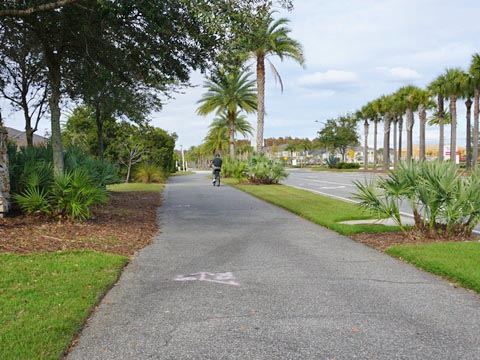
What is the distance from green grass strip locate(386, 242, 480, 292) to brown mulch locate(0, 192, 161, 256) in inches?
179

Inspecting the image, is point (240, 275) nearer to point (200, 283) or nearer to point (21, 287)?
point (200, 283)

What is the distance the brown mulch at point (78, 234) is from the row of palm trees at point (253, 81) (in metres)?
4.47

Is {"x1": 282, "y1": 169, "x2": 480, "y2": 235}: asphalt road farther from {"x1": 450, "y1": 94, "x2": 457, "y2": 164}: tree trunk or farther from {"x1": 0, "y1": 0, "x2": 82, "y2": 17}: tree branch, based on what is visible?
{"x1": 450, "y1": 94, "x2": 457, "y2": 164}: tree trunk

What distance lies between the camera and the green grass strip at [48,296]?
362 centimetres

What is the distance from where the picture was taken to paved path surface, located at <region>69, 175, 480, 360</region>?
11.9 feet

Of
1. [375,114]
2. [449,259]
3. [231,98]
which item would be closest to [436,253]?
[449,259]

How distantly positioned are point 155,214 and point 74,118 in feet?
55.2

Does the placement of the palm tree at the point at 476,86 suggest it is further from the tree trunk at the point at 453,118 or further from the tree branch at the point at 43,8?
the tree branch at the point at 43,8

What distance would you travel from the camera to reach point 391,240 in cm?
822

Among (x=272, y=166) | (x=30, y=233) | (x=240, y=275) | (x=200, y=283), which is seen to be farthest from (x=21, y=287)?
(x=272, y=166)

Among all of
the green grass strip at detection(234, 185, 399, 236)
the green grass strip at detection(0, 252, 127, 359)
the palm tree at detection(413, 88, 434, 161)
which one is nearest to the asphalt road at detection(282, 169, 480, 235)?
the green grass strip at detection(234, 185, 399, 236)

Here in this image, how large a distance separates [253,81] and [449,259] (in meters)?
34.7

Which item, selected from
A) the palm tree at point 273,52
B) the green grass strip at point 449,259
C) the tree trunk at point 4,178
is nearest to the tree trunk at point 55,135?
the tree trunk at point 4,178

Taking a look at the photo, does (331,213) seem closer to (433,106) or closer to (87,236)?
(87,236)
